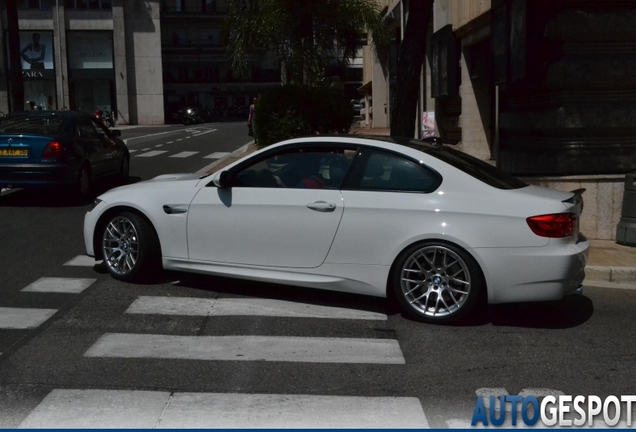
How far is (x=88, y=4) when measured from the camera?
6631 centimetres

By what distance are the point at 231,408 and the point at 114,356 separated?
142 centimetres

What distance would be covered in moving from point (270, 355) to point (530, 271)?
2172 mm

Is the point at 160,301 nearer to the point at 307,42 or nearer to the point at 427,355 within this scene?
the point at 427,355

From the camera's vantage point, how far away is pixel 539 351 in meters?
6.45

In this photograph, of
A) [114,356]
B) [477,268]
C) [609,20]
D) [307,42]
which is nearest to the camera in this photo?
[114,356]

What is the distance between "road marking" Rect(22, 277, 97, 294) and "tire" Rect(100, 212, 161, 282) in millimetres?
311

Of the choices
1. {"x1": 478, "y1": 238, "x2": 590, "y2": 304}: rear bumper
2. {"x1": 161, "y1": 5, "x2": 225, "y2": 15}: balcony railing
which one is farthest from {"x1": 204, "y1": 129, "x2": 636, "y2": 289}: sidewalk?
{"x1": 161, "y1": 5, "x2": 225, "y2": 15}: balcony railing

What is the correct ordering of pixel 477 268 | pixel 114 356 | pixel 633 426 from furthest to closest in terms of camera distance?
pixel 477 268 < pixel 114 356 < pixel 633 426

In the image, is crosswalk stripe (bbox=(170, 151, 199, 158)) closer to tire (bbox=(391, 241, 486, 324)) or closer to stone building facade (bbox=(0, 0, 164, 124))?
tire (bbox=(391, 241, 486, 324))

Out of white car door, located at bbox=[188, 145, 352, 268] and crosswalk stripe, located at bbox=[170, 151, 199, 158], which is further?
crosswalk stripe, located at bbox=[170, 151, 199, 158]

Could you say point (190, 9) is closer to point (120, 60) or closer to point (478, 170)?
point (120, 60)

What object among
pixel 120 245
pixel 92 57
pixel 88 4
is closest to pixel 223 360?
pixel 120 245

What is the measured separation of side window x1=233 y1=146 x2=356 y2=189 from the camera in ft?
25.0

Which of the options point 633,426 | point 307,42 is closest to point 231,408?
point 633,426
